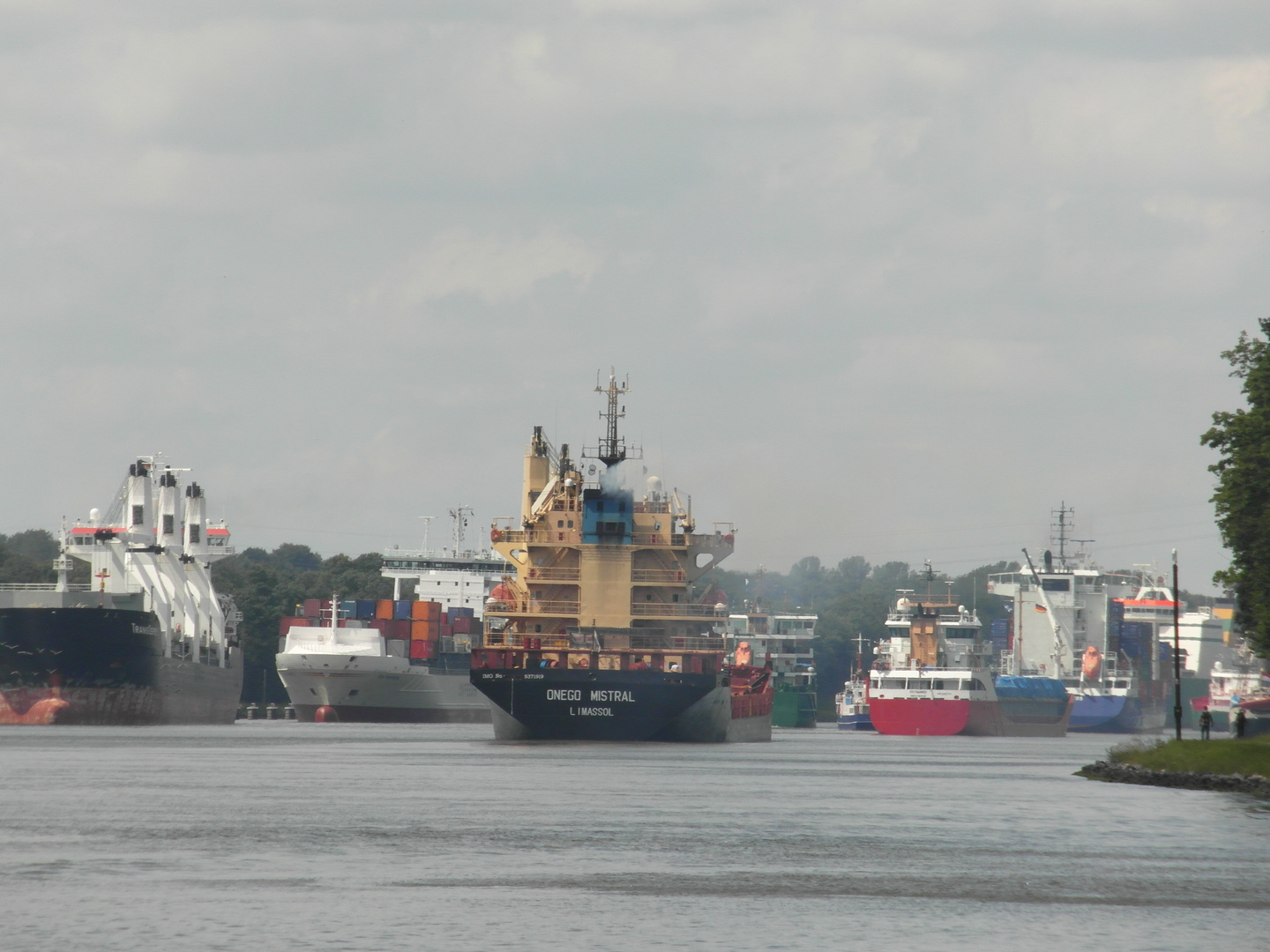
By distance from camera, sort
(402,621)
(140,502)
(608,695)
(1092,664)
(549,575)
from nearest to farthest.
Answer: (608,695) < (549,575) < (140,502) < (402,621) < (1092,664)

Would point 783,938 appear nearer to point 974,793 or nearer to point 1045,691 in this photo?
point 974,793

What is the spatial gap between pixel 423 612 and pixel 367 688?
12208 mm

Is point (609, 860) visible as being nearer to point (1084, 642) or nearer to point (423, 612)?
point (423, 612)

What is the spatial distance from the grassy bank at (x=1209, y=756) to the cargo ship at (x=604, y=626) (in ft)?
77.5

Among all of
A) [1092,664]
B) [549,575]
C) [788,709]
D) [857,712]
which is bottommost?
[788,709]

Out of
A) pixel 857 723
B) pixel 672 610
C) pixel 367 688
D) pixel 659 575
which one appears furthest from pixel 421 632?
pixel 672 610

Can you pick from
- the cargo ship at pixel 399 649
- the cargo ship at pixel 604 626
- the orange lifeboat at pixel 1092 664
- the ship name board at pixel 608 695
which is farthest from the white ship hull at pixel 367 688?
the ship name board at pixel 608 695

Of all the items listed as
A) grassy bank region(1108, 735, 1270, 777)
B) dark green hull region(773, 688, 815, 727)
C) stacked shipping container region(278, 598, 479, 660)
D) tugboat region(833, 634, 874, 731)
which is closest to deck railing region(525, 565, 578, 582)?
grassy bank region(1108, 735, 1270, 777)

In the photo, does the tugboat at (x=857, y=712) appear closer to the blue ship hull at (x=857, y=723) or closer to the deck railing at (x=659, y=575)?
the blue ship hull at (x=857, y=723)

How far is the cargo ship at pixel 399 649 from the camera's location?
475 feet

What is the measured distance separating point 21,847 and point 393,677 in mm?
110702

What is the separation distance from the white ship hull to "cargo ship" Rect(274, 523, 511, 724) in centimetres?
7

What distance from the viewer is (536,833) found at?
42594 millimetres

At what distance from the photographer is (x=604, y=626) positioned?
89375mm
